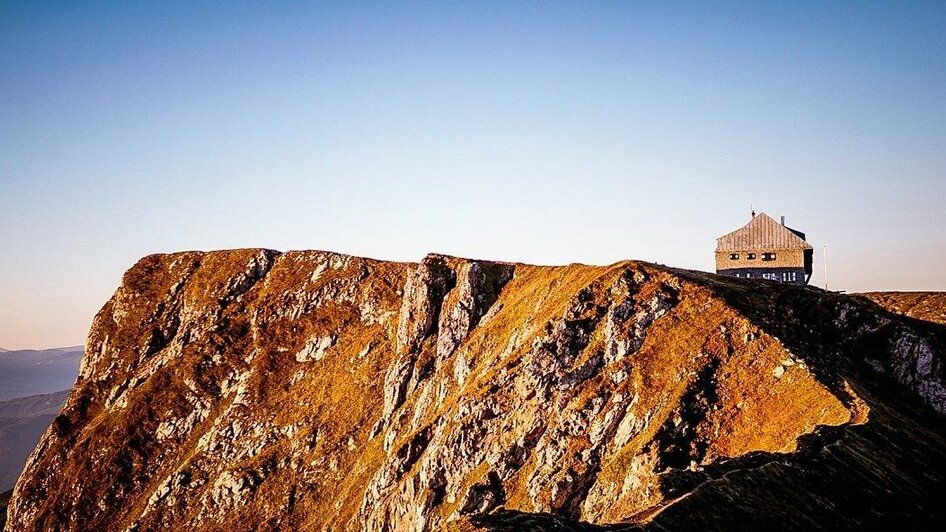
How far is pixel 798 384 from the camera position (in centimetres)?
5906

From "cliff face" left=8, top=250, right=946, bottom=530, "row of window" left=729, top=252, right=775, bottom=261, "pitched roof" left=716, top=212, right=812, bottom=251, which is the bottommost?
"cliff face" left=8, top=250, right=946, bottom=530

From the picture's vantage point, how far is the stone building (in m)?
110

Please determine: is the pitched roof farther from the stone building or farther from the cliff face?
the cliff face

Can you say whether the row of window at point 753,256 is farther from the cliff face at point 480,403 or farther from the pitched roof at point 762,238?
the cliff face at point 480,403

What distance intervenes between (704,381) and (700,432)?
6111mm

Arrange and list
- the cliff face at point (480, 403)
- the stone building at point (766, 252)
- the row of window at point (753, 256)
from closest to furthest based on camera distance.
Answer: the cliff face at point (480, 403) < the stone building at point (766, 252) < the row of window at point (753, 256)

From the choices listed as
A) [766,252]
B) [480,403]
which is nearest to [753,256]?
[766,252]

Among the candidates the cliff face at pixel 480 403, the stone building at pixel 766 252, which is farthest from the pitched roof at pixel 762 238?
the cliff face at pixel 480 403

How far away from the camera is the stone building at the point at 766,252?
363 ft

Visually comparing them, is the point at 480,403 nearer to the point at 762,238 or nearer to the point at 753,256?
the point at 753,256

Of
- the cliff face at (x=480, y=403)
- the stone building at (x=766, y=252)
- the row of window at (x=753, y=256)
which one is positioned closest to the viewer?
the cliff face at (x=480, y=403)

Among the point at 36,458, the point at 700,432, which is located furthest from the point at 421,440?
the point at 36,458

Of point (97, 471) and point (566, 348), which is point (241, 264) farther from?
point (566, 348)

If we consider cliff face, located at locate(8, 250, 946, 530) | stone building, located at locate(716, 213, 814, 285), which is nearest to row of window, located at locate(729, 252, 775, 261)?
stone building, located at locate(716, 213, 814, 285)
